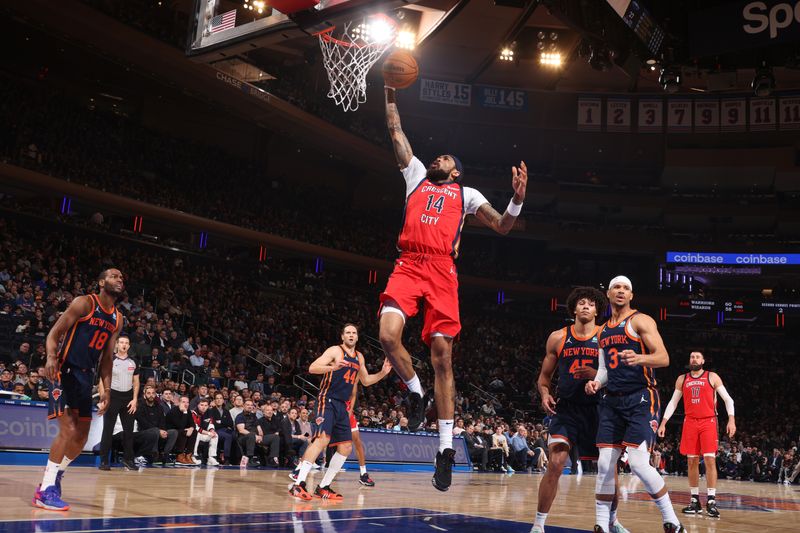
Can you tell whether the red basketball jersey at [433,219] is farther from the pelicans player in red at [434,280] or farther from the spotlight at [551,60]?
the spotlight at [551,60]

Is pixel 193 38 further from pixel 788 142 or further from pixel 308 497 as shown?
pixel 788 142

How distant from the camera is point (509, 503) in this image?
992 centimetres

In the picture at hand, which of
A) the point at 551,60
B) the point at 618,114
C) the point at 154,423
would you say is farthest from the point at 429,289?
the point at 618,114

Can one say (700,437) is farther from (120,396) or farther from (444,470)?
(120,396)

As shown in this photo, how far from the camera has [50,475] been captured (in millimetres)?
6641

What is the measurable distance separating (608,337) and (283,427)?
9.70 metres

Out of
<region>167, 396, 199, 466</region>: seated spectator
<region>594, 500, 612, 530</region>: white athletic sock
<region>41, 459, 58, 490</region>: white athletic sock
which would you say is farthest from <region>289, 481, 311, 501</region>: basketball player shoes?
<region>167, 396, 199, 466</region>: seated spectator

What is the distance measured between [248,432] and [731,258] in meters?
26.3

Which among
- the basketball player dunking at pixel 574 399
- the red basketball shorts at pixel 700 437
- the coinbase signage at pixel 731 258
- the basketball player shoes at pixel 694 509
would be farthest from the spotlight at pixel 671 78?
the coinbase signage at pixel 731 258

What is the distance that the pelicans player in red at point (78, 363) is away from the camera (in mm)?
6785

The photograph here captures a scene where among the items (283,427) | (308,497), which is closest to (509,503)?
(308,497)

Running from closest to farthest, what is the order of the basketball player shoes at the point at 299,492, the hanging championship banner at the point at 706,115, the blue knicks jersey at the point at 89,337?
the blue knicks jersey at the point at 89,337 → the basketball player shoes at the point at 299,492 → the hanging championship banner at the point at 706,115

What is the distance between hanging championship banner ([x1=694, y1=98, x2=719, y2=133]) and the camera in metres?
32.1

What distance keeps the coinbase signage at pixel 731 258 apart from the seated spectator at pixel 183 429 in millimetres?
26481
